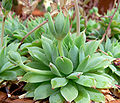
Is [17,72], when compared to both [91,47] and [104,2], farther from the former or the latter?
[104,2]

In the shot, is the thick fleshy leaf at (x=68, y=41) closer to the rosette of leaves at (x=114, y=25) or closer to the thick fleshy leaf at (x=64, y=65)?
the thick fleshy leaf at (x=64, y=65)

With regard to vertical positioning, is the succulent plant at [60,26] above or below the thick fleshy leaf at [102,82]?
above

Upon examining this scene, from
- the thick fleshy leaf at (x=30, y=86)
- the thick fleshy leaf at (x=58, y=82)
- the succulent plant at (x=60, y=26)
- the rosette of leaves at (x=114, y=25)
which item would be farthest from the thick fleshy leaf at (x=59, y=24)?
the rosette of leaves at (x=114, y=25)

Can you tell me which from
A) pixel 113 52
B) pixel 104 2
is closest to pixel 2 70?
pixel 113 52

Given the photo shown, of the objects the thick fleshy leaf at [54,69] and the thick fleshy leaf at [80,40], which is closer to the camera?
the thick fleshy leaf at [54,69]

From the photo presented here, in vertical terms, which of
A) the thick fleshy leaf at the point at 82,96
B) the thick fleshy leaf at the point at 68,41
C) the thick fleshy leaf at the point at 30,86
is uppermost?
the thick fleshy leaf at the point at 68,41

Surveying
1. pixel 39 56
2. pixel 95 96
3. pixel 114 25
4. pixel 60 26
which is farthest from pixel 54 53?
pixel 114 25

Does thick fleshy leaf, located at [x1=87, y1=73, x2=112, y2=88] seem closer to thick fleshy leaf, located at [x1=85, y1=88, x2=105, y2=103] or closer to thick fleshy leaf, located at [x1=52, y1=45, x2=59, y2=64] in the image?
thick fleshy leaf, located at [x1=85, y1=88, x2=105, y2=103]

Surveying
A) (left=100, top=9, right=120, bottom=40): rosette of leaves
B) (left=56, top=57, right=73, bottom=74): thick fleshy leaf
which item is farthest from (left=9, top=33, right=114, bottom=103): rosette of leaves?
(left=100, top=9, right=120, bottom=40): rosette of leaves
